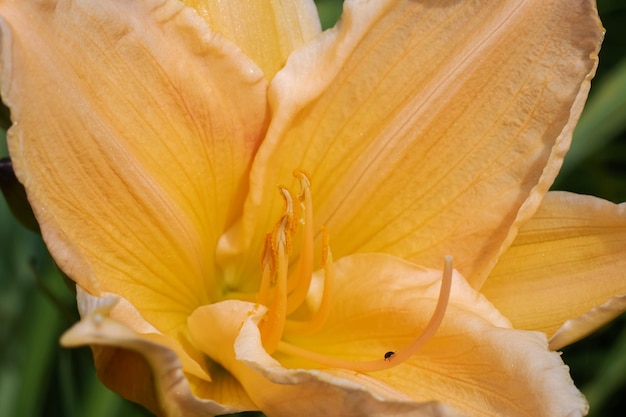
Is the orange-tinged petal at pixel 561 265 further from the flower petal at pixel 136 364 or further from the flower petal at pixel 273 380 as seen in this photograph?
the flower petal at pixel 136 364

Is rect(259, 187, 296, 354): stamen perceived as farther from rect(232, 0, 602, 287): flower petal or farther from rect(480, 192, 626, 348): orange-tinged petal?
rect(480, 192, 626, 348): orange-tinged petal

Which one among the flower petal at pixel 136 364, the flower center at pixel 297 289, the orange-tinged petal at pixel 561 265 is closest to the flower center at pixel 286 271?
the flower center at pixel 297 289

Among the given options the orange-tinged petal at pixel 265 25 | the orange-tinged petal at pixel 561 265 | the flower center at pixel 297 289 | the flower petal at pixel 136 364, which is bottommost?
the orange-tinged petal at pixel 561 265

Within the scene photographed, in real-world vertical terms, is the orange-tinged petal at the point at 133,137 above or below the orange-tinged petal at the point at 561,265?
above

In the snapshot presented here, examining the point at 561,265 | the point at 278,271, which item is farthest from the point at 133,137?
the point at 561,265

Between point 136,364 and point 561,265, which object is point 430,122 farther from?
point 136,364

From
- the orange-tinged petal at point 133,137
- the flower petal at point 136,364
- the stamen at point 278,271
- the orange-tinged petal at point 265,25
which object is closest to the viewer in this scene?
the flower petal at point 136,364

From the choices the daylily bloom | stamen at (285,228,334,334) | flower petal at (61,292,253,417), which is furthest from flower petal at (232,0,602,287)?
flower petal at (61,292,253,417)
